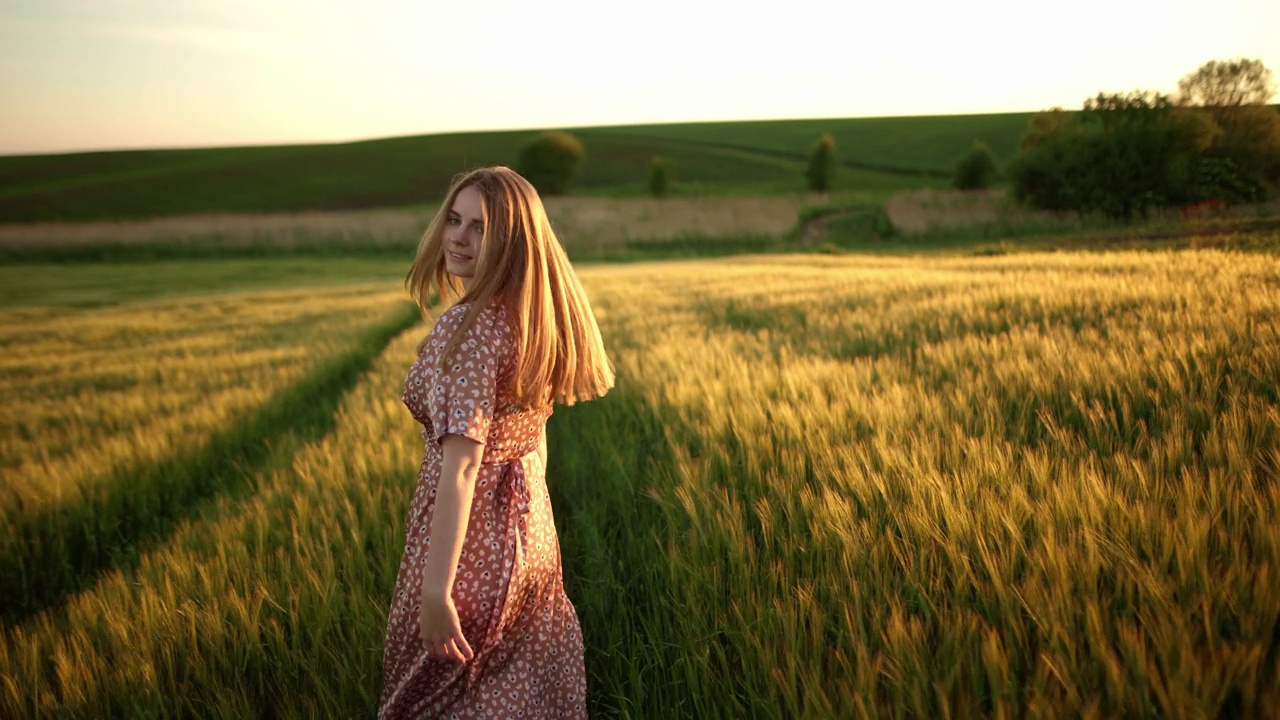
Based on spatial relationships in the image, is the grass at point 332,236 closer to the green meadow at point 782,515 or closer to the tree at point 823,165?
the tree at point 823,165

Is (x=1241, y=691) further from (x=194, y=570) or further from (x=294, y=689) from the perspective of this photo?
(x=194, y=570)

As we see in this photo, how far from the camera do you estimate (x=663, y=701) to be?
1.75 m

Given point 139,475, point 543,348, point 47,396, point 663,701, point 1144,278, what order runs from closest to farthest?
point 543,348, point 663,701, point 139,475, point 1144,278, point 47,396

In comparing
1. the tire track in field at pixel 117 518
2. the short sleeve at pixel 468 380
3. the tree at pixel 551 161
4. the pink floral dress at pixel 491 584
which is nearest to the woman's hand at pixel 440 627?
the pink floral dress at pixel 491 584

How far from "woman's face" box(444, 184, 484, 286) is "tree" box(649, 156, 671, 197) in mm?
52589

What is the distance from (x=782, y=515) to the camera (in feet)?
6.61

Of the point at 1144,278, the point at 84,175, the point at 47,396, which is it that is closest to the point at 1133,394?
the point at 1144,278

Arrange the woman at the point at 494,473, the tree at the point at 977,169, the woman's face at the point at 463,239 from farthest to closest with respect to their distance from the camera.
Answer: the tree at the point at 977,169 → the woman's face at the point at 463,239 → the woman at the point at 494,473

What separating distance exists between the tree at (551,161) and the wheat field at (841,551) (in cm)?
5286

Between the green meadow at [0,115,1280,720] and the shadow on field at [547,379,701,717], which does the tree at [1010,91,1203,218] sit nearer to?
the green meadow at [0,115,1280,720]

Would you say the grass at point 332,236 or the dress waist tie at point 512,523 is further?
the grass at point 332,236

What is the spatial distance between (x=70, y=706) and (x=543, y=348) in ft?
5.18

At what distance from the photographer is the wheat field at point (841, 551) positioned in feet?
3.79

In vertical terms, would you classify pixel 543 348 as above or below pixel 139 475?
above
